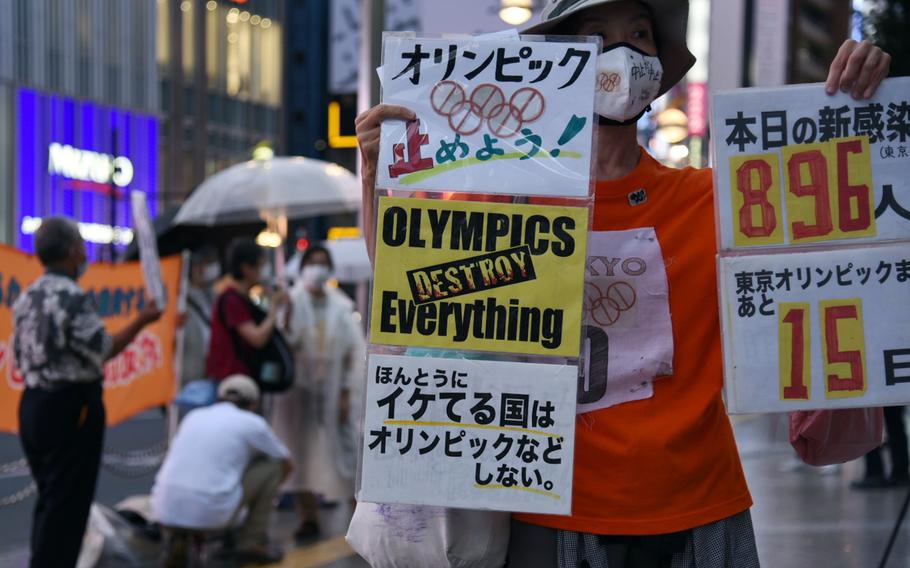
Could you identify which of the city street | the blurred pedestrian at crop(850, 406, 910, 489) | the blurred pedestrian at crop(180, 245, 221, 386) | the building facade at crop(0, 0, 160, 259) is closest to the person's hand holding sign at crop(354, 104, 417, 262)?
the city street

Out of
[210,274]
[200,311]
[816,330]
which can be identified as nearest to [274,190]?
[210,274]

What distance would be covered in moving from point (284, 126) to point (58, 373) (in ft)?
142

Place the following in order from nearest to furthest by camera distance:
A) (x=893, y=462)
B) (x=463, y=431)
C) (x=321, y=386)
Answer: (x=463, y=431)
(x=321, y=386)
(x=893, y=462)

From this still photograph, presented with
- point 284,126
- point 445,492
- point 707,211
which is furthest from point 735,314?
point 284,126

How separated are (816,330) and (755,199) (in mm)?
268

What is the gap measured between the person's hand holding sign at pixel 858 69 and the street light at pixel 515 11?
7.20 metres

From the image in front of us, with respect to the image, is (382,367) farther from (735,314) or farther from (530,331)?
(735,314)

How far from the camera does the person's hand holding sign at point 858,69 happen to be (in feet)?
8.00

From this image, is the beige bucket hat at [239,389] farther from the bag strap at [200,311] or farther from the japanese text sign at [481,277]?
the japanese text sign at [481,277]

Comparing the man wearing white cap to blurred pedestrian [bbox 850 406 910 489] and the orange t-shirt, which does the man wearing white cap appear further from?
the orange t-shirt

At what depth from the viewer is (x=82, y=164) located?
33.1 metres

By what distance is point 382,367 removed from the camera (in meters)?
2.32

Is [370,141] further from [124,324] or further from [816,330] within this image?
[124,324]

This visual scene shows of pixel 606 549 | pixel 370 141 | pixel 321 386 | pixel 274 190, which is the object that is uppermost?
pixel 274 190
